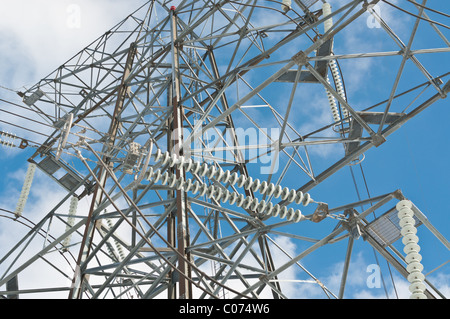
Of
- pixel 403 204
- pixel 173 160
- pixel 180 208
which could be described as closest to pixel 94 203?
pixel 180 208

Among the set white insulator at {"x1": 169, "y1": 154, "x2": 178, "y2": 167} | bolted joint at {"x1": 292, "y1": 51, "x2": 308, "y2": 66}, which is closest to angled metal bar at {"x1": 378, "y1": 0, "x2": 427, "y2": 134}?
bolted joint at {"x1": 292, "y1": 51, "x2": 308, "y2": 66}

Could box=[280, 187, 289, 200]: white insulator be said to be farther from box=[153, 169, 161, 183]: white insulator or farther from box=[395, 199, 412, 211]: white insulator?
box=[153, 169, 161, 183]: white insulator

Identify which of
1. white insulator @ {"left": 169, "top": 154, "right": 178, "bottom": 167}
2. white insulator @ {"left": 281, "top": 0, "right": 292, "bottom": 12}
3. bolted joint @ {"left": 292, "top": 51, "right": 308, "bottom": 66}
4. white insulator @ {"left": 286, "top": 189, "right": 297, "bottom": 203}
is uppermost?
white insulator @ {"left": 281, "top": 0, "right": 292, "bottom": 12}

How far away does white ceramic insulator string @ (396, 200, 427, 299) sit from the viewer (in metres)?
11.1

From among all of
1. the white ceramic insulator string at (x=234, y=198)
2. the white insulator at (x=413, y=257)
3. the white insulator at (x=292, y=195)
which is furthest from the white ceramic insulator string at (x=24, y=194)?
the white insulator at (x=413, y=257)

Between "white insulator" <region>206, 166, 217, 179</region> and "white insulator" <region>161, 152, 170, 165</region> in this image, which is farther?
"white insulator" <region>206, 166, 217, 179</region>

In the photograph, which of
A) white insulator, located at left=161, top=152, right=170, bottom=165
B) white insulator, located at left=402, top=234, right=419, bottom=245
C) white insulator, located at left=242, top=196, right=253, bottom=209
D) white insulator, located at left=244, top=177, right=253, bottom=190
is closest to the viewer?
white insulator, located at left=402, top=234, right=419, bottom=245

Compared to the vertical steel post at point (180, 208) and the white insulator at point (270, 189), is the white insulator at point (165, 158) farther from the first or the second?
the white insulator at point (270, 189)

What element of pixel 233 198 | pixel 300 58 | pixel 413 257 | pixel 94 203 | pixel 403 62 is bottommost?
pixel 413 257

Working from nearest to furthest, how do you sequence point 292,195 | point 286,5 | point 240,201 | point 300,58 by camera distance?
point 292,195, point 240,201, point 300,58, point 286,5

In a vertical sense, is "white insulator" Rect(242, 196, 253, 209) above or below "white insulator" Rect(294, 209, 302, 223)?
above

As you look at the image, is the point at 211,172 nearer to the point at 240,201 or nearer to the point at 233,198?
the point at 233,198

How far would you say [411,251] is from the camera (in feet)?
37.8
